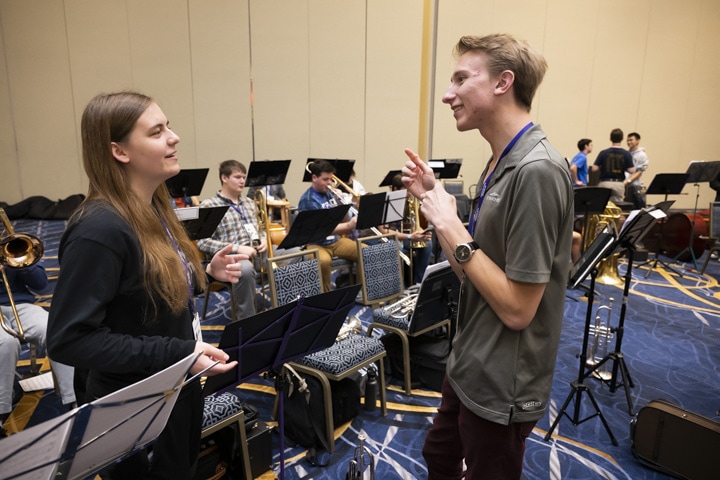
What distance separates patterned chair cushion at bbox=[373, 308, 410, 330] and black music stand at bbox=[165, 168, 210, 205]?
352 cm

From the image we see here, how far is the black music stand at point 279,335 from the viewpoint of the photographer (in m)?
2.15

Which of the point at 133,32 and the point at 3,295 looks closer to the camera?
the point at 3,295

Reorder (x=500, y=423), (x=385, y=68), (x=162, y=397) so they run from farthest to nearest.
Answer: (x=385, y=68)
(x=500, y=423)
(x=162, y=397)

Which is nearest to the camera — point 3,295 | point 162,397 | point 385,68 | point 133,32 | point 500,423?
point 162,397

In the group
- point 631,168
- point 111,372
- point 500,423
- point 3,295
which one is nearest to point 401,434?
point 500,423

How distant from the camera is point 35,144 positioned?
10578mm

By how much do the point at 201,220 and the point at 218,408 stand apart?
2.21 meters

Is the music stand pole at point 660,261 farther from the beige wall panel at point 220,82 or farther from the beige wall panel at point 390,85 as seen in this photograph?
the beige wall panel at point 220,82

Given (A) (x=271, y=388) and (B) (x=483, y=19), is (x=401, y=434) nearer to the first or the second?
(A) (x=271, y=388)

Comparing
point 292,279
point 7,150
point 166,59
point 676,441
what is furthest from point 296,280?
point 7,150

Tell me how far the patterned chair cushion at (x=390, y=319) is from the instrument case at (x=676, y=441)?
5.58ft

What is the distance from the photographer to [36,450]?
1069 millimetres

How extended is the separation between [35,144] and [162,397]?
11.6m

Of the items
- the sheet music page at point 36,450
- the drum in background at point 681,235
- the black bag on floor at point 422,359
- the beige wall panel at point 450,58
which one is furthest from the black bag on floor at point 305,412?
the beige wall panel at point 450,58
